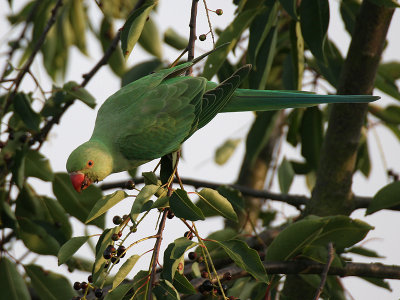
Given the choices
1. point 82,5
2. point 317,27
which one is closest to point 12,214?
point 317,27

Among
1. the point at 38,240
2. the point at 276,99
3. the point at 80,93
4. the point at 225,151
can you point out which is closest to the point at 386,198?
the point at 276,99

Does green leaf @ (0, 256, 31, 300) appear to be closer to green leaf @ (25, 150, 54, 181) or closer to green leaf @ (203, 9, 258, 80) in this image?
green leaf @ (25, 150, 54, 181)

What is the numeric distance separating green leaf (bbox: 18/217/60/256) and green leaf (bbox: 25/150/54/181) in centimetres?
22

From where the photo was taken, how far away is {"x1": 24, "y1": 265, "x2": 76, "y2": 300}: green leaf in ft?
7.66

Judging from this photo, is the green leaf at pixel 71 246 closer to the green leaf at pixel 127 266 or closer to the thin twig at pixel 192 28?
the green leaf at pixel 127 266

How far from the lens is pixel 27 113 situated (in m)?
2.40

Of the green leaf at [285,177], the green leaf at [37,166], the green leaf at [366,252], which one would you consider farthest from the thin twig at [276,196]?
the green leaf at [37,166]

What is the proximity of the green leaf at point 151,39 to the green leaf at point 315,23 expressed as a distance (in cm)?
109

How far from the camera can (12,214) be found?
2.34 m

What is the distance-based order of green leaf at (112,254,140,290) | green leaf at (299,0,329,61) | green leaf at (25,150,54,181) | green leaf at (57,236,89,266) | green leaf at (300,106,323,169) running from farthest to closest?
green leaf at (300,106,323,169), green leaf at (25,150,54,181), green leaf at (299,0,329,61), green leaf at (57,236,89,266), green leaf at (112,254,140,290)

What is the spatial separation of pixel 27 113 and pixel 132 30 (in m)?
0.80

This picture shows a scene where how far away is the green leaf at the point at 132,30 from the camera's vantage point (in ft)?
5.95

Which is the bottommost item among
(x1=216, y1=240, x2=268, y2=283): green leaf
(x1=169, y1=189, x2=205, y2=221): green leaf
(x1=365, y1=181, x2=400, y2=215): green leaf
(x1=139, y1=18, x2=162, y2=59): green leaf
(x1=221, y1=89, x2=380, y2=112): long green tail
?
(x1=216, y1=240, x2=268, y2=283): green leaf

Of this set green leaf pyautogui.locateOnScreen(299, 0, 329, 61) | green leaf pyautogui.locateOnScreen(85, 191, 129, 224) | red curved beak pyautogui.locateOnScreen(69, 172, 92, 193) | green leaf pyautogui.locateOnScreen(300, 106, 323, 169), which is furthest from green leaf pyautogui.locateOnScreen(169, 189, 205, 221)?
green leaf pyautogui.locateOnScreen(300, 106, 323, 169)
